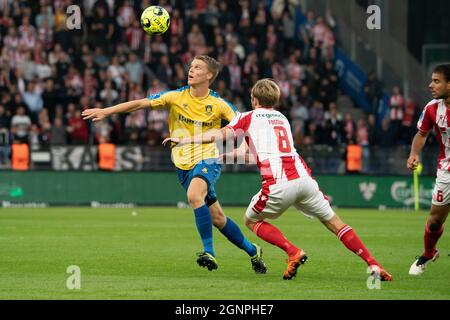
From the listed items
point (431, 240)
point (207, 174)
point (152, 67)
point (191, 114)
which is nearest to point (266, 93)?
point (207, 174)

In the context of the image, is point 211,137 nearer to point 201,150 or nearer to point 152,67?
point 201,150

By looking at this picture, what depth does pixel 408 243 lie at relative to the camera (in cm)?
1662

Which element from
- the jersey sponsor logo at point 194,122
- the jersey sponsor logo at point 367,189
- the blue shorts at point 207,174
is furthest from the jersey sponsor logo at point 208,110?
the jersey sponsor logo at point 367,189

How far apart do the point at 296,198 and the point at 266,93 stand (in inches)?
44.3

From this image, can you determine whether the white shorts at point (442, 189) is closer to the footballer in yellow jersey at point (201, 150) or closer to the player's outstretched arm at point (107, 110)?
the footballer in yellow jersey at point (201, 150)

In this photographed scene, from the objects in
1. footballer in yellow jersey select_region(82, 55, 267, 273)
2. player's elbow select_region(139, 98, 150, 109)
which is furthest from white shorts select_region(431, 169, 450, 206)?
player's elbow select_region(139, 98, 150, 109)

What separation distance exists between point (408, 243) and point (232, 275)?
555 cm

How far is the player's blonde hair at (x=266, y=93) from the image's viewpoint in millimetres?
11266

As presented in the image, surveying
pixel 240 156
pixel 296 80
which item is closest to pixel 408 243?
pixel 240 156

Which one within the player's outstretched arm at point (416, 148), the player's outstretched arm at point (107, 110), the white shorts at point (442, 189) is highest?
the player's outstretched arm at point (107, 110)

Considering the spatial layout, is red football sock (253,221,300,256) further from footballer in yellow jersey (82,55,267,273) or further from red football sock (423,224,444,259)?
red football sock (423,224,444,259)

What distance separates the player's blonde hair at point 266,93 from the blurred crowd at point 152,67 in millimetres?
16788

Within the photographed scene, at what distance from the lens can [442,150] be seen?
12078 millimetres
